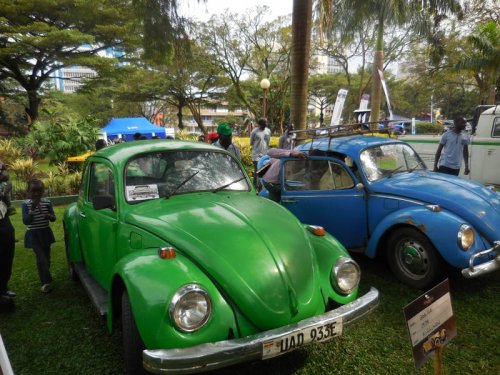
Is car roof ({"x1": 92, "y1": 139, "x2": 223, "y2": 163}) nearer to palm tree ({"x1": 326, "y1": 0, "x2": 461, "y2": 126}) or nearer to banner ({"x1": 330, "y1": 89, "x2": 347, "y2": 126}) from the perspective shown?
palm tree ({"x1": 326, "y1": 0, "x2": 461, "y2": 126})

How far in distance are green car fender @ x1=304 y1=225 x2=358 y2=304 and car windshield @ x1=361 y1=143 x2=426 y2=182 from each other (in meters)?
1.81

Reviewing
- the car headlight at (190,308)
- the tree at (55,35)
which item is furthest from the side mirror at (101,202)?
the tree at (55,35)

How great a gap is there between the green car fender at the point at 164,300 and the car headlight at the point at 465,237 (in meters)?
2.56

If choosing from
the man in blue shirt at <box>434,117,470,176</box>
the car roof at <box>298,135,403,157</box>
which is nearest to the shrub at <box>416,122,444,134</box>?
the man in blue shirt at <box>434,117,470,176</box>

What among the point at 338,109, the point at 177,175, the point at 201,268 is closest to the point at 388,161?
the point at 177,175

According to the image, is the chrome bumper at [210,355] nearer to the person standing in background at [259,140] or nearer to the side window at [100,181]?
the side window at [100,181]

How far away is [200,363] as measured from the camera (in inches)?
75.9

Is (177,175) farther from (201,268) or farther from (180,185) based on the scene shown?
(201,268)

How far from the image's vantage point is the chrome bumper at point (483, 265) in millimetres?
3383

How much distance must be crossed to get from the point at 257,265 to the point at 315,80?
3775 centimetres

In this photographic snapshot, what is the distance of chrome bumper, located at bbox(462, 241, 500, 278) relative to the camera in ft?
Result: 11.1

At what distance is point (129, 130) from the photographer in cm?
2328

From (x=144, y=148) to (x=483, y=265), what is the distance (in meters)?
3.56

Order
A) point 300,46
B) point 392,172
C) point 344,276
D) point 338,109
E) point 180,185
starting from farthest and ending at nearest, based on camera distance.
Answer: point 338,109, point 300,46, point 392,172, point 180,185, point 344,276
